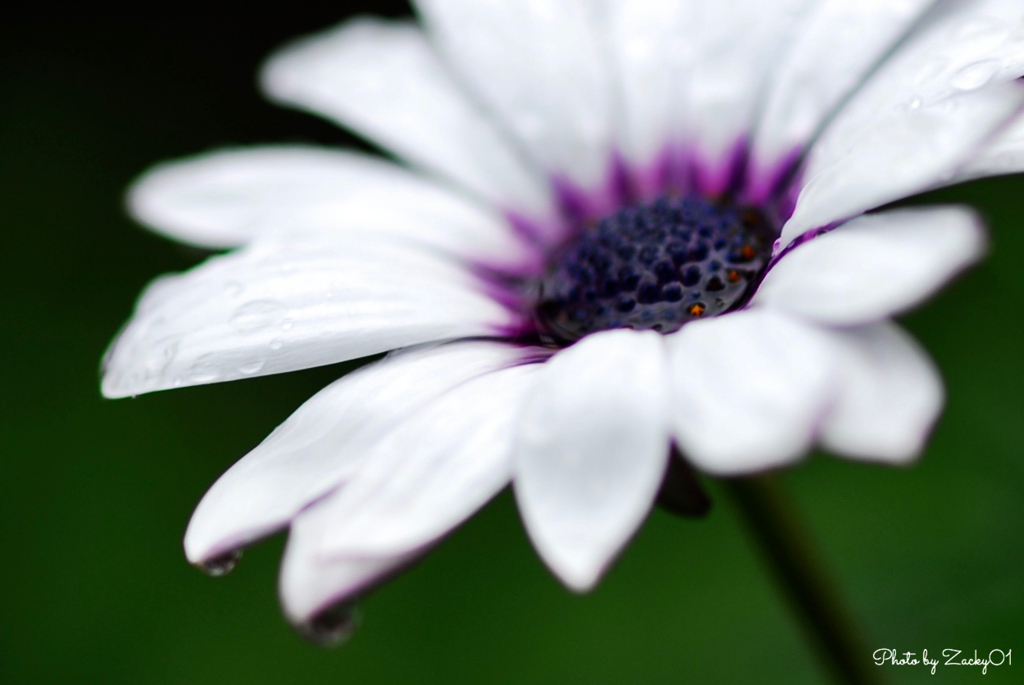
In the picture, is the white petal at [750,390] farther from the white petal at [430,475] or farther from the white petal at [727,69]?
the white petal at [727,69]

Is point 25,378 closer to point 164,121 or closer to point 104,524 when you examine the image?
point 104,524

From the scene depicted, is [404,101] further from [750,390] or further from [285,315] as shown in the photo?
[750,390]

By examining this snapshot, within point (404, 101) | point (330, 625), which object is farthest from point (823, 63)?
point (330, 625)

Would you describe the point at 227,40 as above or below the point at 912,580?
above

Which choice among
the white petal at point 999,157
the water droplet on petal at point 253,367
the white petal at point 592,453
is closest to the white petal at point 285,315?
the water droplet on petal at point 253,367

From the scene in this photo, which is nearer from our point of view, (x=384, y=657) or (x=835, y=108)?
(x=835, y=108)

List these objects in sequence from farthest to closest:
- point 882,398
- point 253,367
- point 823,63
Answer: point 823,63 → point 253,367 → point 882,398

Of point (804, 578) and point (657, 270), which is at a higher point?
point (657, 270)

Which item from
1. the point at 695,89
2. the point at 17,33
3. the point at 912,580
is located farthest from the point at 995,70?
the point at 17,33
